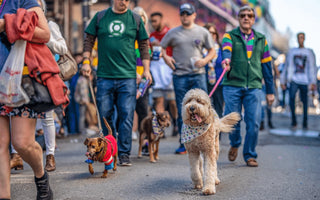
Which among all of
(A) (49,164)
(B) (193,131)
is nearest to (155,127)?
(A) (49,164)

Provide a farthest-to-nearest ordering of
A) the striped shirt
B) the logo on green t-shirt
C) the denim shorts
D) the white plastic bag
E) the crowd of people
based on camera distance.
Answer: the striped shirt, the logo on green t-shirt, the crowd of people, the denim shorts, the white plastic bag

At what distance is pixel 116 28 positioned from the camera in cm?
593

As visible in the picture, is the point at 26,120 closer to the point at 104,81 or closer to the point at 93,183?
the point at 93,183

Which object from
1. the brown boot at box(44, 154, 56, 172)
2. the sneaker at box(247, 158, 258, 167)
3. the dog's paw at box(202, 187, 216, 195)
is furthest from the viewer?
the sneaker at box(247, 158, 258, 167)

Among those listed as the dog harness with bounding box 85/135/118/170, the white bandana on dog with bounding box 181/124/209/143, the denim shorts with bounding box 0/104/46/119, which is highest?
the denim shorts with bounding box 0/104/46/119

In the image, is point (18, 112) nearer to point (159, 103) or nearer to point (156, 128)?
point (156, 128)

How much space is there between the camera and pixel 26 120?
11.4ft

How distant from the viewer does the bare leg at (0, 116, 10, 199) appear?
11.0ft

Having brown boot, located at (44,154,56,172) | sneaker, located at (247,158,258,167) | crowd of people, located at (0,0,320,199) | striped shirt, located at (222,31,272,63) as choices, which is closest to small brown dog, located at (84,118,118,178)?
crowd of people, located at (0,0,320,199)

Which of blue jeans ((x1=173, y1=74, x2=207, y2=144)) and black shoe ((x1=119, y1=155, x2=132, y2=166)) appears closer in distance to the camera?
black shoe ((x1=119, y1=155, x2=132, y2=166))

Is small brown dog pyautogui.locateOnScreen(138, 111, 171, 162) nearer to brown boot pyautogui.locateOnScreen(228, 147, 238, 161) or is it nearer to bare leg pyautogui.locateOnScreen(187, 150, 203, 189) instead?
brown boot pyautogui.locateOnScreen(228, 147, 238, 161)

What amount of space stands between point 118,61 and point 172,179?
6.19 feet

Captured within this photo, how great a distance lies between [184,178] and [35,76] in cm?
258

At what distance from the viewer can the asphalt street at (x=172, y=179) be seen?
4.45m
